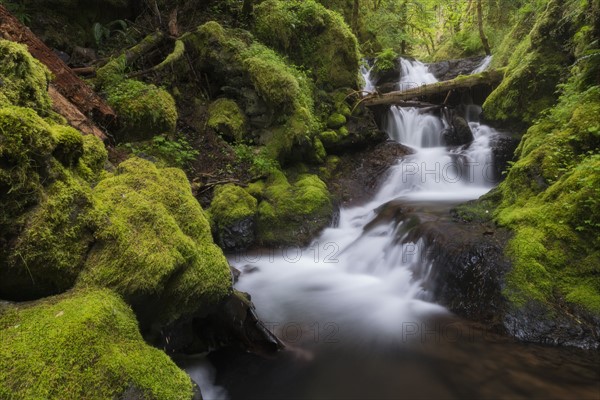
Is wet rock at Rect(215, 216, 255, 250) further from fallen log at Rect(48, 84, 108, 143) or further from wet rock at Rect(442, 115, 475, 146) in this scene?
wet rock at Rect(442, 115, 475, 146)

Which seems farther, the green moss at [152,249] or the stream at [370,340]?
the stream at [370,340]

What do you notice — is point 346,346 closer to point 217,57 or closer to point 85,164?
point 85,164

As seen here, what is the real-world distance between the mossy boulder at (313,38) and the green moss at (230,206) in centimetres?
530

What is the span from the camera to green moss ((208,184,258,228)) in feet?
21.9

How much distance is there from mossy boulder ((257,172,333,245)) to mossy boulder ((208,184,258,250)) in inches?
11.0

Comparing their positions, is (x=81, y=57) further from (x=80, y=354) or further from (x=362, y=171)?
(x=80, y=354)

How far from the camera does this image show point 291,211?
739 centimetres

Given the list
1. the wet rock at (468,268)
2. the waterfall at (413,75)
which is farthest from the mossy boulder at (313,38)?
the wet rock at (468,268)

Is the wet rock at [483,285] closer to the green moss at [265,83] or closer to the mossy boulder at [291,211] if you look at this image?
the mossy boulder at [291,211]

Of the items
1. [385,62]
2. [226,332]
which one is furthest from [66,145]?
[385,62]

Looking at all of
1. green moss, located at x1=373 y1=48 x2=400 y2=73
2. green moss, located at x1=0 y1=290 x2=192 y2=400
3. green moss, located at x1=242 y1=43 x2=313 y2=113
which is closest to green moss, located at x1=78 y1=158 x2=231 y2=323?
green moss, located at x1=0 y1=290 x2=192 y2=400

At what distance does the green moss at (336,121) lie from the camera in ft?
33.9

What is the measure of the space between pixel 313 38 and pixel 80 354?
10.7 meters

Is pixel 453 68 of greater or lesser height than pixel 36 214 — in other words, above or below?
above
